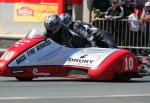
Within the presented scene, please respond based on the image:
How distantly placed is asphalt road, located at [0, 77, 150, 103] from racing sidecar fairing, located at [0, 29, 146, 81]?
193 mm

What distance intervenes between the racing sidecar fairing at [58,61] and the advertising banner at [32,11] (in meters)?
8.95

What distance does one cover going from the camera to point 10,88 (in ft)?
41.0

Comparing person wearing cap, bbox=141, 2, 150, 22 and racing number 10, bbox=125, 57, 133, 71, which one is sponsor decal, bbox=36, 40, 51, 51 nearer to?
racing number 10, bbox=125, 57, 133, 71

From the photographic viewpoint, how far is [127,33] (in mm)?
20609

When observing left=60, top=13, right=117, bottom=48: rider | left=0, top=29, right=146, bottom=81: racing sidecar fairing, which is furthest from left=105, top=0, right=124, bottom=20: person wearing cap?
left=0, top=29, right=146, bottom=81: racing sidecar fairing

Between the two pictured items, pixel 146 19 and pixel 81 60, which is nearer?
pixel 81 60

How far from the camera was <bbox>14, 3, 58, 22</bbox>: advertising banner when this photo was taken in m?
23.2

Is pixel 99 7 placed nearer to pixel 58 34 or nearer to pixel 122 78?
pixel 58 34

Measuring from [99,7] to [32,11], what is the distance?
2975mm

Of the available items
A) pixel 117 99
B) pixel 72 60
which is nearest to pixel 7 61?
pixel 72 60

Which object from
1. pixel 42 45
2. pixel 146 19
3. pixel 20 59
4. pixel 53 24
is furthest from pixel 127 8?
pixel 20 59

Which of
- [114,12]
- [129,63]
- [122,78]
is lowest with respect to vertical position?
[122,78]

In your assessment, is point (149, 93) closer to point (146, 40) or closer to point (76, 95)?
point (76, 95)

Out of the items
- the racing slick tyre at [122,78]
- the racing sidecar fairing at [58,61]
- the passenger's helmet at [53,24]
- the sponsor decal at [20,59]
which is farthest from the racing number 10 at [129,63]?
the sponsor decal at [20,59]
